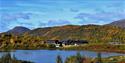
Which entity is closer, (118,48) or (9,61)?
(9,61)

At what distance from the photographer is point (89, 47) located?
150000 millimetres

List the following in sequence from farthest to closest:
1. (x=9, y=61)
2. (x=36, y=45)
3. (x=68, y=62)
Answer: (x=36, y=45), (x=68, y=62), (x=9, y=61)

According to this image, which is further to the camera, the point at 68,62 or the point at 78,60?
the point at 68,62

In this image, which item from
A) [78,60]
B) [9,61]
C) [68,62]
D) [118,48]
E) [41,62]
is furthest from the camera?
[118,48]

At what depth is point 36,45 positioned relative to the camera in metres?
164

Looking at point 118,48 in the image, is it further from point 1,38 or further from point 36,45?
point 1,38

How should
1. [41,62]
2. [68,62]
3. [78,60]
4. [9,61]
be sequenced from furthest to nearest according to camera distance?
[41,62]
[68,62]
[78,60]
[9,61]

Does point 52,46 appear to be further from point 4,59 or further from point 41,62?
point 4,59

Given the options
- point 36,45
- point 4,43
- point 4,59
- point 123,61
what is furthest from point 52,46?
point 4,59

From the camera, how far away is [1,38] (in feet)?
553

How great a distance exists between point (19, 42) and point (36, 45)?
942 cm

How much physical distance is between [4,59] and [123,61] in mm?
27134

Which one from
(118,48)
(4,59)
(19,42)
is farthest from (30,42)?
(4,59)

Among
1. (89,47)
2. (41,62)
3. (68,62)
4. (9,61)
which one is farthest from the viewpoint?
(89,47)
